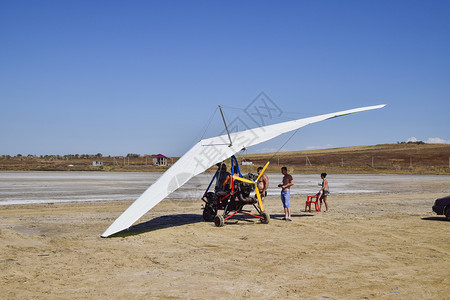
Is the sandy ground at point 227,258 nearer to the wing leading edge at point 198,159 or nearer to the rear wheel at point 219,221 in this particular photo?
the rear wheel at point 219,221

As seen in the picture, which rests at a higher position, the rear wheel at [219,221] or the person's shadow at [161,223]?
the rear wheel at [219,221]

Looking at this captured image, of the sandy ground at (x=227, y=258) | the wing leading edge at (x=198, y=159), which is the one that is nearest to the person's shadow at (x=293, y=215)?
the sandy ground at (x=227, y=258)

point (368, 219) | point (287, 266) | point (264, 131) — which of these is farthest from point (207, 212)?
point (287, 266)

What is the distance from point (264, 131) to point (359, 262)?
24.2ft

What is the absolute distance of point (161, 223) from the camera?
13977mm

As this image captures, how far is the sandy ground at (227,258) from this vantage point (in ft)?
22.0

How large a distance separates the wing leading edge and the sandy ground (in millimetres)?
766

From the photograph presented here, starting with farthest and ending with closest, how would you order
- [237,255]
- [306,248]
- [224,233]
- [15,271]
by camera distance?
[224,233] → [306,248] → [237,255] → [15,271]

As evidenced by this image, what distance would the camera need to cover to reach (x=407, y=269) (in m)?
7.96

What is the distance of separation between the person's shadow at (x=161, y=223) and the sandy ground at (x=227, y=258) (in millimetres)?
33

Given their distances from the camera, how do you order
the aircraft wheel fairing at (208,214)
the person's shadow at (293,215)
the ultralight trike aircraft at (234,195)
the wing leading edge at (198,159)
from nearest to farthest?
1. the wing leading edge at (198,159)
2. the ultralight trike aircraft at (234,195)
3. the aircraft wheel fairing at (208,214)
4. the person's shadow at (293,215)

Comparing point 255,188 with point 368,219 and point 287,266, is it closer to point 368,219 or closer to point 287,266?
point 368,219

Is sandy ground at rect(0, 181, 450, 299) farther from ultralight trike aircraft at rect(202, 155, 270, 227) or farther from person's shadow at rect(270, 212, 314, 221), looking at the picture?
ultralight trike aircraft at rect(202, 155, 270, 227)

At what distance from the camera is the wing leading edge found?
10.9m
